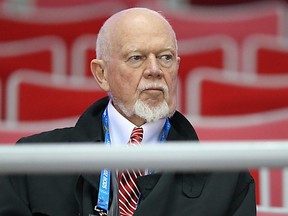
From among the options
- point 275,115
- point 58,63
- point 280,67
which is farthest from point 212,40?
point 275,115

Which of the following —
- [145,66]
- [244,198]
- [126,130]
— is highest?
[145,66]

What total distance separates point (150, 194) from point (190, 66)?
6.00 ft

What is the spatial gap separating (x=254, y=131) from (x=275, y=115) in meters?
0.45

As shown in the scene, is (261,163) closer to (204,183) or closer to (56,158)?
(56,158)

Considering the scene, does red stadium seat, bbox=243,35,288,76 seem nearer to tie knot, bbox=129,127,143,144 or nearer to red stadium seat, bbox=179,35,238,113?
red stadium seat, bbox=179,35,238,113

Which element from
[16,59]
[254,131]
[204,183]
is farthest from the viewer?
[16,59]

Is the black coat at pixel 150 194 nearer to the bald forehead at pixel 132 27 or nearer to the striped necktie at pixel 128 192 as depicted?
the striped necktie at pixel 128 192

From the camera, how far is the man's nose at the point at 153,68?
55.0 inches

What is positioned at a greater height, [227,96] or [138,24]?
[138,24]

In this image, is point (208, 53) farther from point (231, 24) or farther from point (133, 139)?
point (133, 139)

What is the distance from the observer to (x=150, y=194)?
130cm

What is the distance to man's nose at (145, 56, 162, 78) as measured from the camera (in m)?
1.40

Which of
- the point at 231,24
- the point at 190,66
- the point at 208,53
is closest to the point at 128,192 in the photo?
the point at 190,66

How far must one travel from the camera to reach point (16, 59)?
10.6 feet
